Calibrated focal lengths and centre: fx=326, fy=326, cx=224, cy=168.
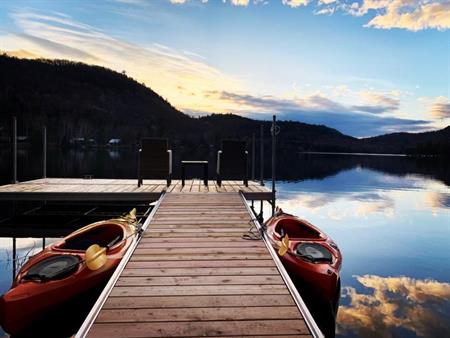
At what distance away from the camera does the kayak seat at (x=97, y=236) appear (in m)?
5.23

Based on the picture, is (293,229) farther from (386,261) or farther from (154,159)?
(154,159)

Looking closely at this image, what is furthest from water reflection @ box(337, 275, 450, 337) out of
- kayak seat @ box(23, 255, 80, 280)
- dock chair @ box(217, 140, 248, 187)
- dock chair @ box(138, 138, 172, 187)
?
dock chair @ box(138, 138, 172, 187)

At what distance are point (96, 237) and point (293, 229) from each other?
3.57 metres

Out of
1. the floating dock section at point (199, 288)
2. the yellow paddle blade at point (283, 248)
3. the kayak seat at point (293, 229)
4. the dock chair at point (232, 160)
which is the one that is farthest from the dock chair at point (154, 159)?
the yellow paddle blade at point (283, 248)

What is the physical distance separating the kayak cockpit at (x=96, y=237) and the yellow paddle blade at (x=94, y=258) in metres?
0.71

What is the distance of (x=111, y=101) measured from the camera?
3939 inches

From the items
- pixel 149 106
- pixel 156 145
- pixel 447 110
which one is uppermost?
pixel 149 106

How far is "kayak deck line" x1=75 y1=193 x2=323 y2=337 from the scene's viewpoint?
2633 millimetres

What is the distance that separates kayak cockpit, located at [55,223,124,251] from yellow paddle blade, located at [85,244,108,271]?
27.9 inches

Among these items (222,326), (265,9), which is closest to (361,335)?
(222,326)

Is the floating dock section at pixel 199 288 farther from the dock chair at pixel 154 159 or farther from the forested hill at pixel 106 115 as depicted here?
the forested hill at pixel 106 115

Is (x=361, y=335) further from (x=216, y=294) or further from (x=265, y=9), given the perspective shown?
(x=265, y=9)

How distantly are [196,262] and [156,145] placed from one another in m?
5.52

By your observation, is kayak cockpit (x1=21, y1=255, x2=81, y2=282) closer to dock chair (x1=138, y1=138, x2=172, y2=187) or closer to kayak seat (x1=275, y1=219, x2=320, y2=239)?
kayak seat (x1=275, y1=219, x2=320, y2=239)
